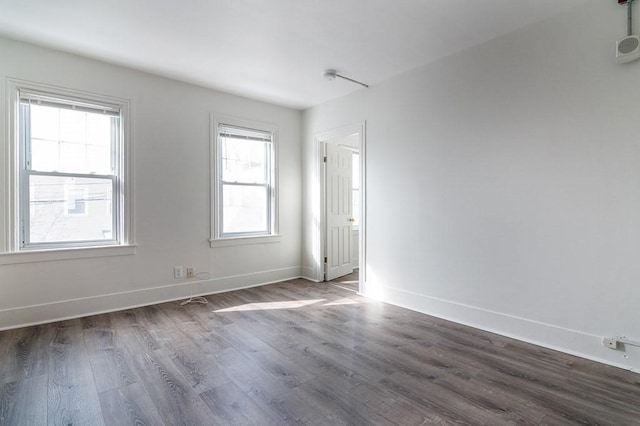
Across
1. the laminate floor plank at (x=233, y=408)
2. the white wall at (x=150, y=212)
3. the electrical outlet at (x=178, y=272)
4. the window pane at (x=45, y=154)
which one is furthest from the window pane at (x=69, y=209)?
the laminate floor plank at (x=233, y=408)

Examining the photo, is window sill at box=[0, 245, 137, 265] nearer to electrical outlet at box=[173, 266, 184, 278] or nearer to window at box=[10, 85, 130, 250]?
window at box=[10, 85, 130, 250]

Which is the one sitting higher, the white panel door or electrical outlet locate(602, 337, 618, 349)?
the white panel door

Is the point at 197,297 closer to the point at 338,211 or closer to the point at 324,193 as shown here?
the point at 324,193

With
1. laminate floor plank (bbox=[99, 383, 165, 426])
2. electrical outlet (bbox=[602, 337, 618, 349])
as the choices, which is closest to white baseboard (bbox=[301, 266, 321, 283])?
laminate floor plank (bbox=[99, 383, 165, 426])

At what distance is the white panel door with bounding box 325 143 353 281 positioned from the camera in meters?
5.06

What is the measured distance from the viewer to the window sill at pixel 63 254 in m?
3.03

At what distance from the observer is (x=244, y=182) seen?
4695mm

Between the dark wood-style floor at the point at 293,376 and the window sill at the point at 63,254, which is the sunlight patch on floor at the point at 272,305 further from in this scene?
the window sill at the point at 63,254

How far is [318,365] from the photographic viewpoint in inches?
93.8

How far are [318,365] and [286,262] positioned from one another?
9.21ft

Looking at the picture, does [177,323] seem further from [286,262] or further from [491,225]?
[491,225]

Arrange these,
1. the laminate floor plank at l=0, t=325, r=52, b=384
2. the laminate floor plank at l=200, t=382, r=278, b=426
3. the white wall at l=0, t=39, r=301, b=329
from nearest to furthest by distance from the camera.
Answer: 1. the laminate floor plank at l=200, t=382, r=278, b=426
2. the laminate floor plank at l=0, t=325, r=52, b=384
3. the white wall at l=0, t=39, r=301, b=329

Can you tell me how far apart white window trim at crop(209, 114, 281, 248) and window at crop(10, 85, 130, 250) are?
1015mm

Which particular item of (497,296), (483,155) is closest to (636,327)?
(497,296)
